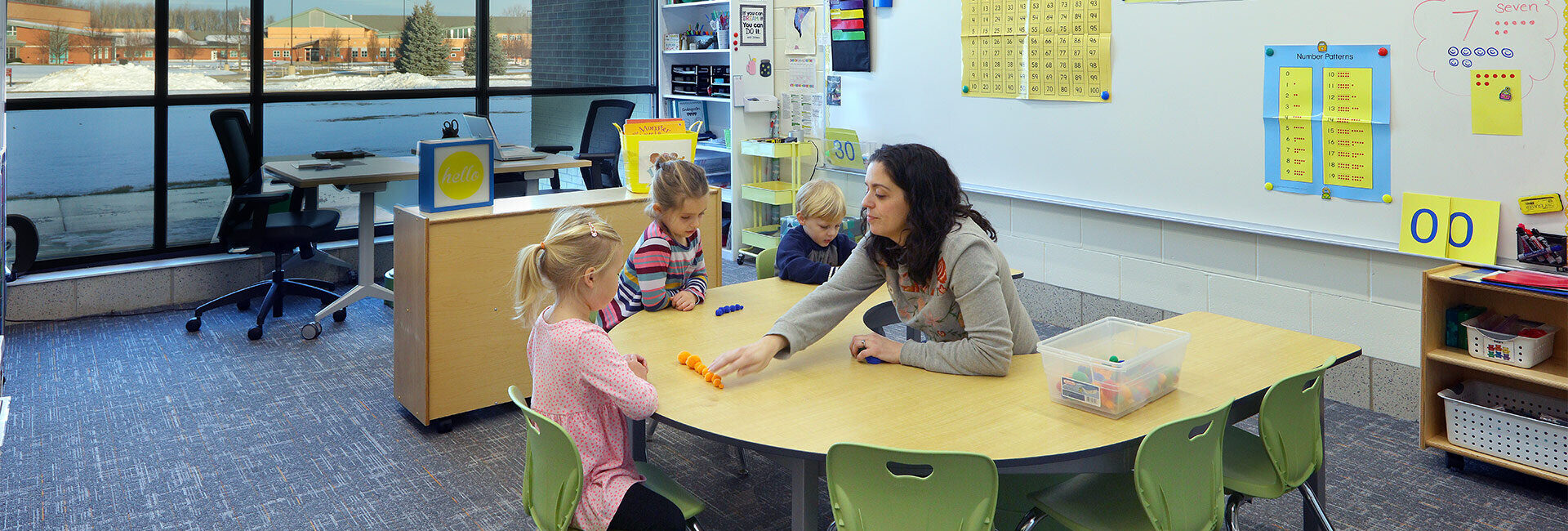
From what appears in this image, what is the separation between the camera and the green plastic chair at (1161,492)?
190cm

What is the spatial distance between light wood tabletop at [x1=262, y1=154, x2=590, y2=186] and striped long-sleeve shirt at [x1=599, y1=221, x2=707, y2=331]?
1864mm

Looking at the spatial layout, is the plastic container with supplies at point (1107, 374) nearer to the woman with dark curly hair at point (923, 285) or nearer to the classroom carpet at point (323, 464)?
the woman with dark curly hair at point (923, 285)

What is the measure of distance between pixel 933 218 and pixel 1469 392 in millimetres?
2179

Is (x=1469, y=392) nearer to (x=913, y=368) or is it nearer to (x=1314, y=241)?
(x=1314, y=241)

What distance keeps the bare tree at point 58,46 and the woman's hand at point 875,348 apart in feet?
15.8

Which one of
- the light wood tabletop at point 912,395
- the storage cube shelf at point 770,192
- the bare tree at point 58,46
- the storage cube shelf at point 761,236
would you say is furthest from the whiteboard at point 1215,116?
the bare tree at point 58,46

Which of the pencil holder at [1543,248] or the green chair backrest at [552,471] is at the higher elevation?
the pencil holder at [1543,248]

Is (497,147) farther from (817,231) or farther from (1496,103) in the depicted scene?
(1496,103)

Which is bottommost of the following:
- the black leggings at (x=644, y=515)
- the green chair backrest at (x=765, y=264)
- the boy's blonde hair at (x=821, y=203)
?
the black leggings at (x=644, y=515)

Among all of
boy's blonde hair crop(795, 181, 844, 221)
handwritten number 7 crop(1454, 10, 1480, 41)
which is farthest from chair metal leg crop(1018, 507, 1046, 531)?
handwritten number 7 crop(1454, 10, 1480, 41)

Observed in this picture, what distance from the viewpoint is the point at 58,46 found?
525cm

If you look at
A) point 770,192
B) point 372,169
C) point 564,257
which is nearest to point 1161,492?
point 564,257

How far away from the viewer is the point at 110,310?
5.33 m

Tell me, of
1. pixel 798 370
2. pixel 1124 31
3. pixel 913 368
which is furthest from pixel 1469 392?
pixel 798 370
